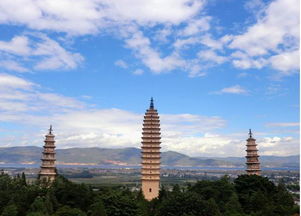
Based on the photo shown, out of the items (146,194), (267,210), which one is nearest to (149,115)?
(146,194)

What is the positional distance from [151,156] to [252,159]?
1689 cm

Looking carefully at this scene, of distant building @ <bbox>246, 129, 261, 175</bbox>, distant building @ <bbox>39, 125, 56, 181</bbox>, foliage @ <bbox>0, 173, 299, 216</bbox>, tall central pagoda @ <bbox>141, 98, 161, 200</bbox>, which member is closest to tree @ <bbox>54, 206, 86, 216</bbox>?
foliage @ <bbox>0, 173, 299, 216</bbox>

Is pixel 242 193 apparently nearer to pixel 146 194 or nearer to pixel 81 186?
pixel 146 194

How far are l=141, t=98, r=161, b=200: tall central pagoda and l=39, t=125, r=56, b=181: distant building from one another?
14.5 metres

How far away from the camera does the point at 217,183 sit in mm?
58156

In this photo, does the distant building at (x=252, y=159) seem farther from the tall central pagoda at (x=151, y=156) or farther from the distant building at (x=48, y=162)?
the distant building at (x=48, y=162)

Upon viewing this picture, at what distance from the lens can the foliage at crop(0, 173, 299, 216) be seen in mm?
44531

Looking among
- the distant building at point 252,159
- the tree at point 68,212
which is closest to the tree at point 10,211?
the tree at point 68,212

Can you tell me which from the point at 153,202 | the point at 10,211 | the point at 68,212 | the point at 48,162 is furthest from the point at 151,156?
the point at 10,211

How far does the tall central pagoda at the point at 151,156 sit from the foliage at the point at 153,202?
9642 mm

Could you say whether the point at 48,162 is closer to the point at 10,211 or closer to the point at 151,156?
the point at 151,156

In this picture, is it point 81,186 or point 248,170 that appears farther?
point 248,170

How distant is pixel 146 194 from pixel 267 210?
27.4m

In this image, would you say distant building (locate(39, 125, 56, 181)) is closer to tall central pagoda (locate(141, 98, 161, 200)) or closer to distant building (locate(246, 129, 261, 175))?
tall central pagoda (locate(141, 98, 161, 200))
